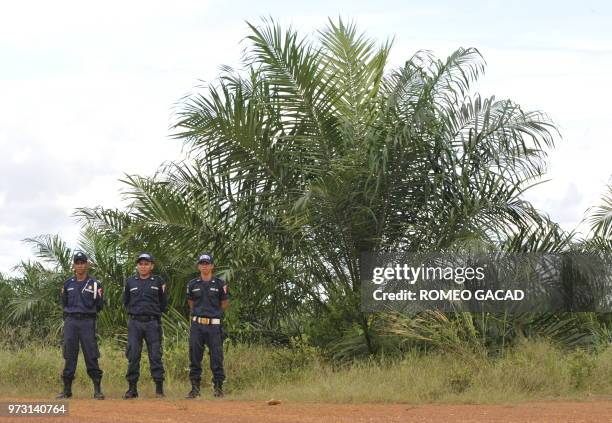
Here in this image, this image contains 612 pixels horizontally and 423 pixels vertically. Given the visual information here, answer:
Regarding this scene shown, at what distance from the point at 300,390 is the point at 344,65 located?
552 cm

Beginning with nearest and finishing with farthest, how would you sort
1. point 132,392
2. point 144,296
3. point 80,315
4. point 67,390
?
point 144,296
point 80,315
point 132,392
point 67,390

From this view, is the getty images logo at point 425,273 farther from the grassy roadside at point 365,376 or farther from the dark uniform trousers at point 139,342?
the dark uniform trousers at point 139,342

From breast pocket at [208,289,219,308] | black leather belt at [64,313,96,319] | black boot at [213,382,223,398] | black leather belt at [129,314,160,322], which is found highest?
breast pocket at [208,289,219,308]

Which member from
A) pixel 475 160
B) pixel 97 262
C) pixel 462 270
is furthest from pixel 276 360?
pixel 97 262

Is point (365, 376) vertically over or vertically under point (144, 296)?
under

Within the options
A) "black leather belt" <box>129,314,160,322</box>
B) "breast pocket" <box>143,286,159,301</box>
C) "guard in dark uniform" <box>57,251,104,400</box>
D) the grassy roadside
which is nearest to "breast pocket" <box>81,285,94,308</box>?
"guard in dark uniform" <box>57,251,104,400</box>

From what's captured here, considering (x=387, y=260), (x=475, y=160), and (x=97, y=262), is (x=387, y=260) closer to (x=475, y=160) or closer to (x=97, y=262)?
(x=475, y=160)

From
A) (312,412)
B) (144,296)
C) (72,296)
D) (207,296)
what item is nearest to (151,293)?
(144,296)

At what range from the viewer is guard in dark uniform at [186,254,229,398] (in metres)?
12.8

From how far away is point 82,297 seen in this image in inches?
503

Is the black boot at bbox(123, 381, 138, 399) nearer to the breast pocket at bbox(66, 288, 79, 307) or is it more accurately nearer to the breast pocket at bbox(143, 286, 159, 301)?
the breast pocket at bbox(143, 286, 159, 301)

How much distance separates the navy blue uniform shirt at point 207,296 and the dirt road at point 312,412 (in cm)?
100

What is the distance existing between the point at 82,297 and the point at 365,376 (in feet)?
11.3

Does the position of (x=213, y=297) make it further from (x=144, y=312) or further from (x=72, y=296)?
(x=72, y=296)
